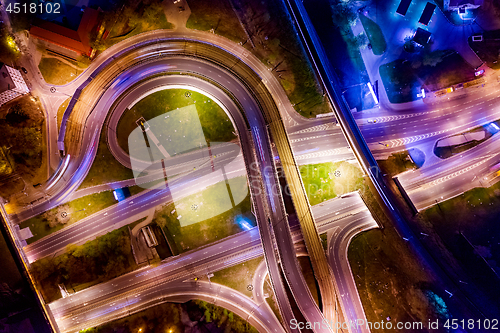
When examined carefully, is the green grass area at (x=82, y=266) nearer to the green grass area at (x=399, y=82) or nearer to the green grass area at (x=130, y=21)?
the green grass area at (x=130, y=21)

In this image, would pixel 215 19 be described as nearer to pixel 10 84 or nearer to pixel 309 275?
pixel 10 84

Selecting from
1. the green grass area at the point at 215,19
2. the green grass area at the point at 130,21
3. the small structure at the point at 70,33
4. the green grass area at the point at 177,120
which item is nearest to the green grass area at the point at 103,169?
the green grass area at the point at 177,120

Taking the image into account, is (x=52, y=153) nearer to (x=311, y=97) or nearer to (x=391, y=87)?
(x=311, y=97)

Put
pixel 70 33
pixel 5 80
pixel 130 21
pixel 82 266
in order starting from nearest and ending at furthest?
pixel 5 80, pixel 70 33, pixel 82 266, pixel 130 21

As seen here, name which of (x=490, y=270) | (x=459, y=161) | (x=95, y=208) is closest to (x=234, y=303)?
(x=95, y=208)

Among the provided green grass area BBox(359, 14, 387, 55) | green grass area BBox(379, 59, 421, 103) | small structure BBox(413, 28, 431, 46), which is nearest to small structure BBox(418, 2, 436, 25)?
small structure BBox(413, 28, 431, 46)

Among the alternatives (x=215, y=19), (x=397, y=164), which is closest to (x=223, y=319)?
(x=397, y=164)
